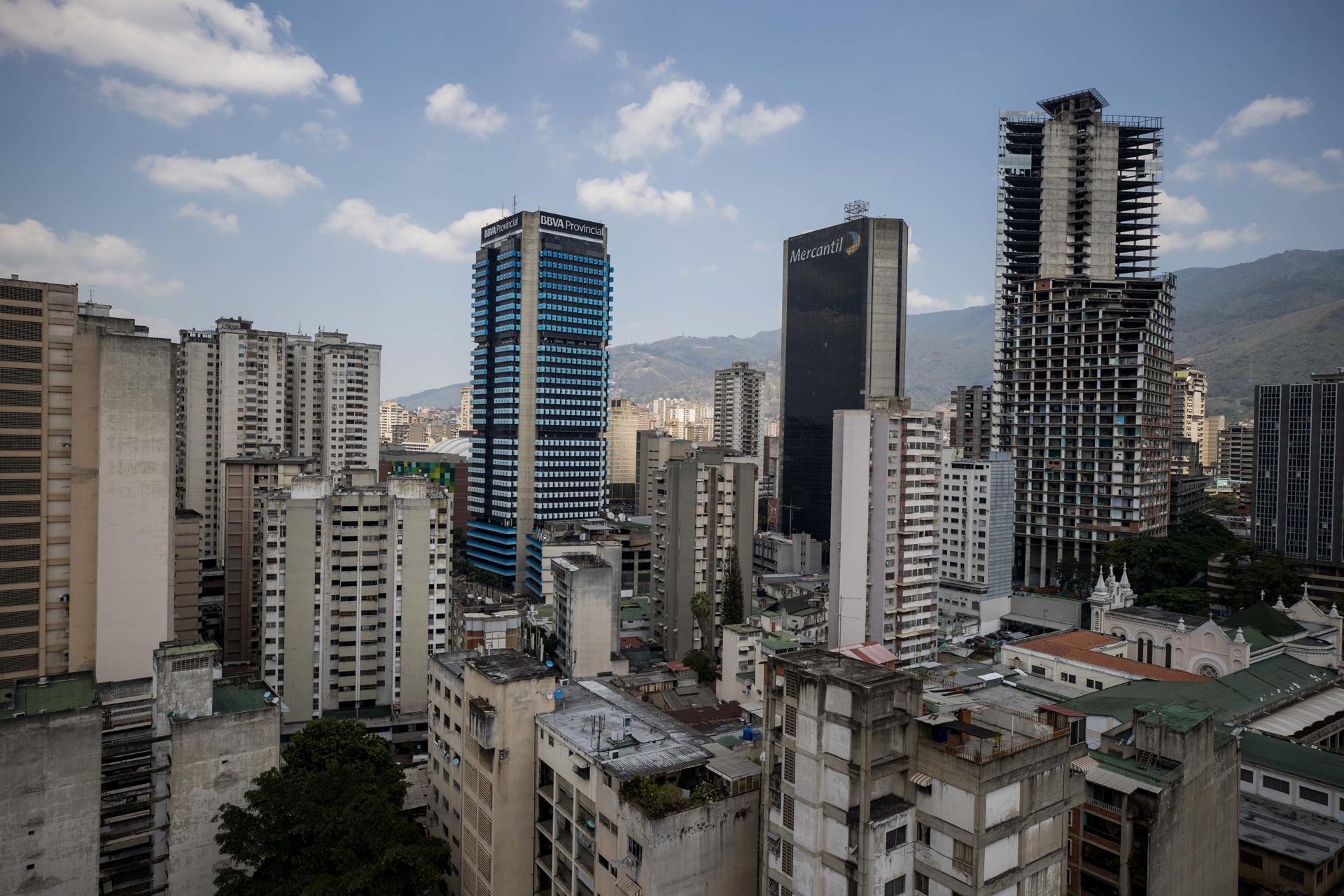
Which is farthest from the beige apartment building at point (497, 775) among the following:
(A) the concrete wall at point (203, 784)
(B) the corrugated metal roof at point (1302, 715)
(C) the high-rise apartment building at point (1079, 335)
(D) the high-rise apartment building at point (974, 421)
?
(D) the high-rise apartment building at point (974, 421)

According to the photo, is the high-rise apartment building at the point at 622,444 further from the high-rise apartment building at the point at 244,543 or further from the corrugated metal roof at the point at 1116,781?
the corrugated metal roof at the point at 1116,781

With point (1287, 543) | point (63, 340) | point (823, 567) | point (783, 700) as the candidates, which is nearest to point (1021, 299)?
point (1287, 543)

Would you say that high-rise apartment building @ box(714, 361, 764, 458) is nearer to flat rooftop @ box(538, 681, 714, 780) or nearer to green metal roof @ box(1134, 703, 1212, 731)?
flat rooftop @ box(538, 681, 714, 780)

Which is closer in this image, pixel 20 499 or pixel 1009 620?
pixel 20 499

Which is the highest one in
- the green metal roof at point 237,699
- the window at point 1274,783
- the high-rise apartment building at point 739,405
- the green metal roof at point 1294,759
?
the high-rise apartment building at point 739,405

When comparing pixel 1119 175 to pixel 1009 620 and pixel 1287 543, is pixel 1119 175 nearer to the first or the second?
pixel 1287 543

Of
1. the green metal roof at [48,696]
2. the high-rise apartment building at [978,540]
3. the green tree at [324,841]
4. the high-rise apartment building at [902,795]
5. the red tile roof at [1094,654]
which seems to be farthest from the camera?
the high-rise apartment building at [978,540]
